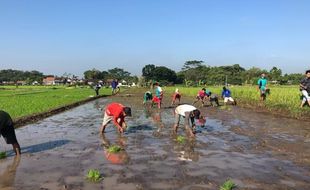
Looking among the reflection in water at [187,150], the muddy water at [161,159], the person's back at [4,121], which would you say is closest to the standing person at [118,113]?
the muddy water at [161,159]

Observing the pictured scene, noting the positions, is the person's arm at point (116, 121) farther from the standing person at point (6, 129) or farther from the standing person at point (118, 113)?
the standing person at point (6, 129)

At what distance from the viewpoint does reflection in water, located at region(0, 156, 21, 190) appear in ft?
21.8

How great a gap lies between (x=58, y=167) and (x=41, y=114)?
10.9 metres

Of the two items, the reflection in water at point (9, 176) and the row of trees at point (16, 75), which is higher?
the row of trees at point (16, 75)

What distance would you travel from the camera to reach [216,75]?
100 m

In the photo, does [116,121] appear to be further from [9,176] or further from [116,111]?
[9,176]

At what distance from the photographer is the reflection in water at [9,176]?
6646mm

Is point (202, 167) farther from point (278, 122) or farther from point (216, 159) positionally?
point (278, 122)

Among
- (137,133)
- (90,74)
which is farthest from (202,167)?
(90,74)

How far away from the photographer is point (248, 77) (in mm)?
97188

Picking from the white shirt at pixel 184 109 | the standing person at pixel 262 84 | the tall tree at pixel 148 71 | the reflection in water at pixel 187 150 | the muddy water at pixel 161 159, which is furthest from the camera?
the tall tree at pixel 148 71

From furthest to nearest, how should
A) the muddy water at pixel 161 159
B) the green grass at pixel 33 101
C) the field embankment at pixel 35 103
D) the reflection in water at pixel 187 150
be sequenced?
the green grass at pixel 33 101 → the field embankment at pixel 35 103 → the reflection in water at pixel 187 150 → the muddy water at pixel 161 159

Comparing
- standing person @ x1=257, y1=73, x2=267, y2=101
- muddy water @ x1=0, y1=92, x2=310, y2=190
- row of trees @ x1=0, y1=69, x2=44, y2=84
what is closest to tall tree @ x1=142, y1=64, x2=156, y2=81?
row of trees @ x1=0, y1=69, x2=44, y2=84

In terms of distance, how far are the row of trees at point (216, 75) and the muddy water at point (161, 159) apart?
70.2m
